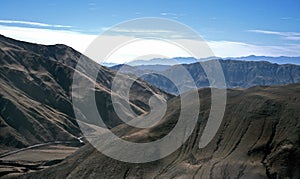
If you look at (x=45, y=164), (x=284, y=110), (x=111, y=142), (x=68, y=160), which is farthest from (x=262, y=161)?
(x=45, y=164)

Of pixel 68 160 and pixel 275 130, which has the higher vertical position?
pixel 275 130

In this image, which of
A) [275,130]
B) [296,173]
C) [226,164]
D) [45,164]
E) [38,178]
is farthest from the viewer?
[45,164]

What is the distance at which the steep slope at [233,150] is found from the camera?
4528 inches

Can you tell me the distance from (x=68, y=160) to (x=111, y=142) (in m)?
14.7

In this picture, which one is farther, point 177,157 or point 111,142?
point 111,142

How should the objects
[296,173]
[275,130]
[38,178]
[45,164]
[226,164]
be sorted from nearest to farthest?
[296,173]
[226,164]
[275,130]
[38,178]
[45,164]

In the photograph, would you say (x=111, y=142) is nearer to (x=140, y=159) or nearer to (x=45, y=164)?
(x=140, y=159)

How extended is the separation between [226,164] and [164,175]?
→ 55.9ft

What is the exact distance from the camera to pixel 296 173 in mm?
109875

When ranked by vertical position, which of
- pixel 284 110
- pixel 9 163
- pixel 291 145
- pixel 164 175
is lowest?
pixel 9 163

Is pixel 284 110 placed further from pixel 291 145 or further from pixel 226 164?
pixel 226 164

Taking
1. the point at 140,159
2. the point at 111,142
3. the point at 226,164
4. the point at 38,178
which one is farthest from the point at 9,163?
the point at 226,164

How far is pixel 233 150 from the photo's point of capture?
12369cm

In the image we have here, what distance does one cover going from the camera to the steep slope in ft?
377
